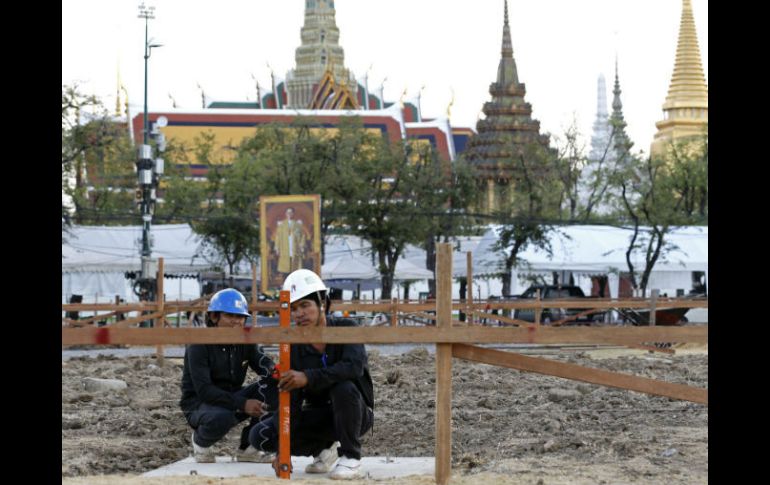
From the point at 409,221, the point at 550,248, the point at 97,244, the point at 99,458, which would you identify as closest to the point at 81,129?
the point at 97,244

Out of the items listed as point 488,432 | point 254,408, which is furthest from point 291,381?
point 488,432

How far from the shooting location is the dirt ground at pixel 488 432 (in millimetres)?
8398

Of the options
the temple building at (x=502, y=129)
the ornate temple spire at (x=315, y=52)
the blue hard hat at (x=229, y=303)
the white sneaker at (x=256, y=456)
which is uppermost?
the ornate temple spire at (x=315, y=52)

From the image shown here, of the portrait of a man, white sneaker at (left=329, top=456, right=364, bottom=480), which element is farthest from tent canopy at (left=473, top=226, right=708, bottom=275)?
white sneaker at (left=329, top=456, right=364, bottom=480)

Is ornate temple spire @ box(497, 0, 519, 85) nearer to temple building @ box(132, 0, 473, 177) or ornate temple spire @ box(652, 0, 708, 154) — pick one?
temple building @ box(132, 0, 473, 177)

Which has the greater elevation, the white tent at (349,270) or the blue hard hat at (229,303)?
the white tent at (349,270)

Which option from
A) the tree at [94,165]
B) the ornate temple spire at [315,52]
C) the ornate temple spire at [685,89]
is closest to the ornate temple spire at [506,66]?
the ornate temple spire at [685,89]

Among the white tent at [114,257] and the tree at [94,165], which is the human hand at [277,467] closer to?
the tree at [94,165]

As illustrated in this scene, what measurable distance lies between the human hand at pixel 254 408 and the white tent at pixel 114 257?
1321 inches

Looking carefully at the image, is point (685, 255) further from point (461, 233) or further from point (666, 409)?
point (666, 409)

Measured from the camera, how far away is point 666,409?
478 inches

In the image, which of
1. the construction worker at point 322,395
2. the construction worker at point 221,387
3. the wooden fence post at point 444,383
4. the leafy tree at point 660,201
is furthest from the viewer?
the leafy tree at point 660,201
